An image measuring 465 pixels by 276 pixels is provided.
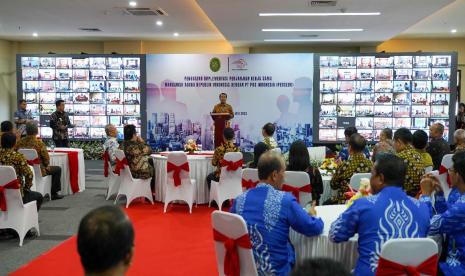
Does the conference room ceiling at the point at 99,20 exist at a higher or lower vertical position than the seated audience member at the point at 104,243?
higher

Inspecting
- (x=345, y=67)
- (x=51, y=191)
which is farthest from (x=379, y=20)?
(x=51, y=191)

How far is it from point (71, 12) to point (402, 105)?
817 centimetres

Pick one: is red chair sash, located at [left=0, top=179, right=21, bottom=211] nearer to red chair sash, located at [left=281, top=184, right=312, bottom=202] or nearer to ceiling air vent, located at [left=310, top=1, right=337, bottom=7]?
red chair sash, located at [left=281, top=184, right=312, bottom=202]

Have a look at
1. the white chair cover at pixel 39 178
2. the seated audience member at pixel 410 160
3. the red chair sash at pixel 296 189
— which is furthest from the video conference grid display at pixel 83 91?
the red chair sash at pixel 296 189

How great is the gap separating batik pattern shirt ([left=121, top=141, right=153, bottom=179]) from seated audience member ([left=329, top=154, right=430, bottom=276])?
4.83 m

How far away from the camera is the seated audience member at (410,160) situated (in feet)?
15.1

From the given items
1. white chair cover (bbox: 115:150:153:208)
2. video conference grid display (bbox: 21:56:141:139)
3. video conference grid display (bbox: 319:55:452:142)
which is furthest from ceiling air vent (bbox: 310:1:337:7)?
video conference grid display (bbox: 21:56:141:139)

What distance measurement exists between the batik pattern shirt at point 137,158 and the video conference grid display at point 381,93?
6.21m

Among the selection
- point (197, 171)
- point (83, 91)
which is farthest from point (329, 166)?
point (83, 91)

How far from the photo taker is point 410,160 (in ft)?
16.1

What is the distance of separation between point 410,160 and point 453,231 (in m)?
2.28

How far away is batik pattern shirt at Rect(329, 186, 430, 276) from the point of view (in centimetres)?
249

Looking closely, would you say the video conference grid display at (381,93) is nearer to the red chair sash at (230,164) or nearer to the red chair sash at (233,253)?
the red chair sash at (230,164)

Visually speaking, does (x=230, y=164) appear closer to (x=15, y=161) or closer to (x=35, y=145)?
(x=15, y=161)
